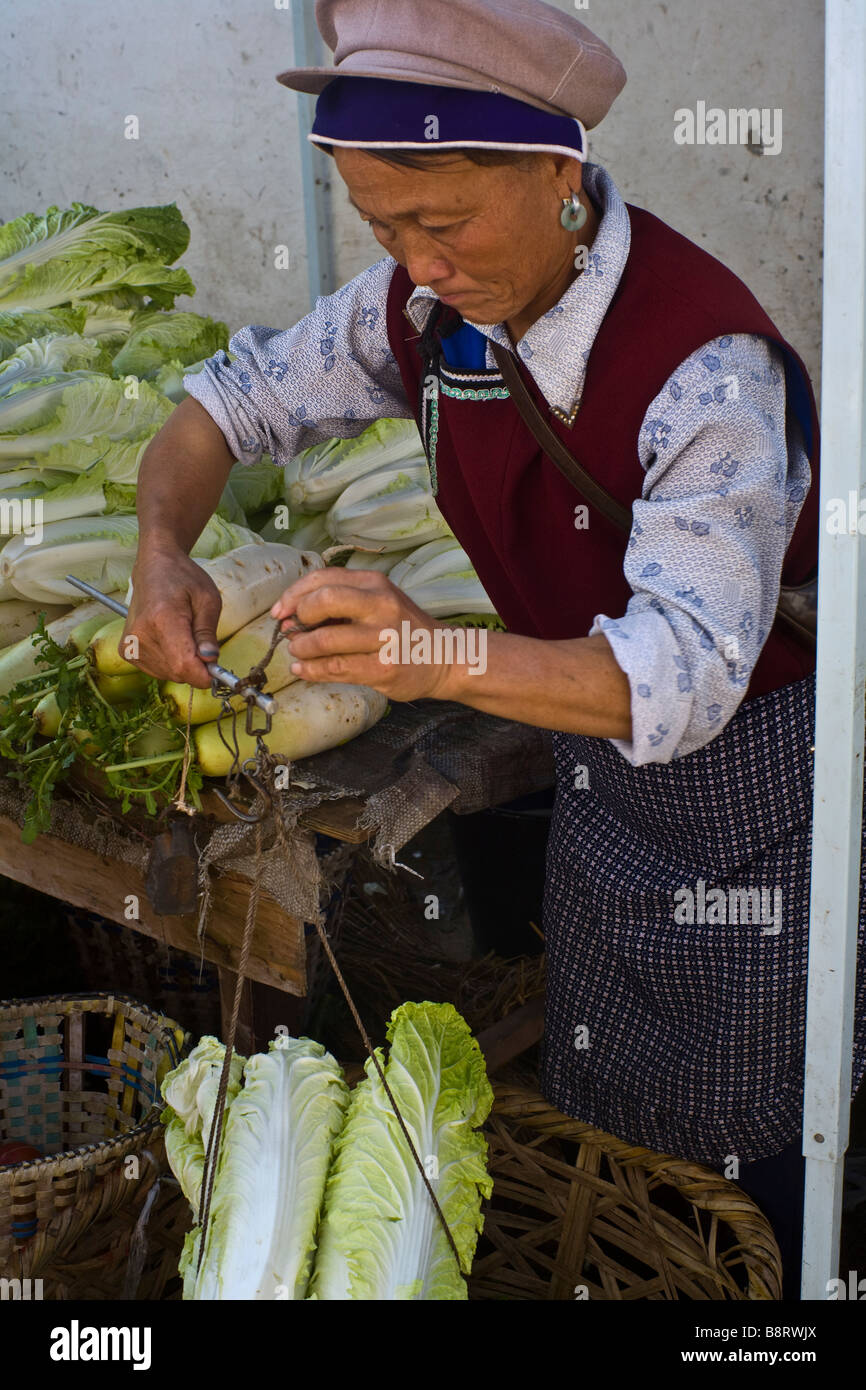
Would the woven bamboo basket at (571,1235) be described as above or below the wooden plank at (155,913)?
below

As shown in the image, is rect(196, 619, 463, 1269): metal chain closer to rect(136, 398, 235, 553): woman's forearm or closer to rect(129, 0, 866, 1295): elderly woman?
rect(129, 0, 866, 1295): elderly woman

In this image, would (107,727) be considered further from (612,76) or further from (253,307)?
(253,307)

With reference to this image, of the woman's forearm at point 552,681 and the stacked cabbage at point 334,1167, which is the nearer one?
the woman's forearm at point 552,681

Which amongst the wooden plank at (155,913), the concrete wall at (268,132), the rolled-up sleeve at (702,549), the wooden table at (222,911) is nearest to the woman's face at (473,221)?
the rolled-up sleeve at (702,549)

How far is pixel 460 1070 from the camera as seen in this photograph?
6.63 ft

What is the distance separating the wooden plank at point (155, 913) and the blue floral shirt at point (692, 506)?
3.12 feet

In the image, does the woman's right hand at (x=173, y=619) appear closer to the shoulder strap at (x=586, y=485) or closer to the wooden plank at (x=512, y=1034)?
the shoulder strap at (x=586, y=485)

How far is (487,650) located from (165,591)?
0.72 metres

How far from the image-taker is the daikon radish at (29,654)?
2469 millimetres

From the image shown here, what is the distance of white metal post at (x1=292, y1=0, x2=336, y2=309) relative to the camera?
404 cm

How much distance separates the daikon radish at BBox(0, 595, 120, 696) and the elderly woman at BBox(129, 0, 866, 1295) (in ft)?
1.66

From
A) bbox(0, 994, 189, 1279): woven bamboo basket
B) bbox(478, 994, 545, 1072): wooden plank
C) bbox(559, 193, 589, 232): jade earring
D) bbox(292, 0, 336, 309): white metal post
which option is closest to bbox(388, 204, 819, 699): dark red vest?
bbox(559, 193, 589, 232): jade earring

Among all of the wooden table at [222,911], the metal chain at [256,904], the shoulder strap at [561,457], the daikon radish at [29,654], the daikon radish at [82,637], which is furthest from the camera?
the daikon radish at [29,654]
